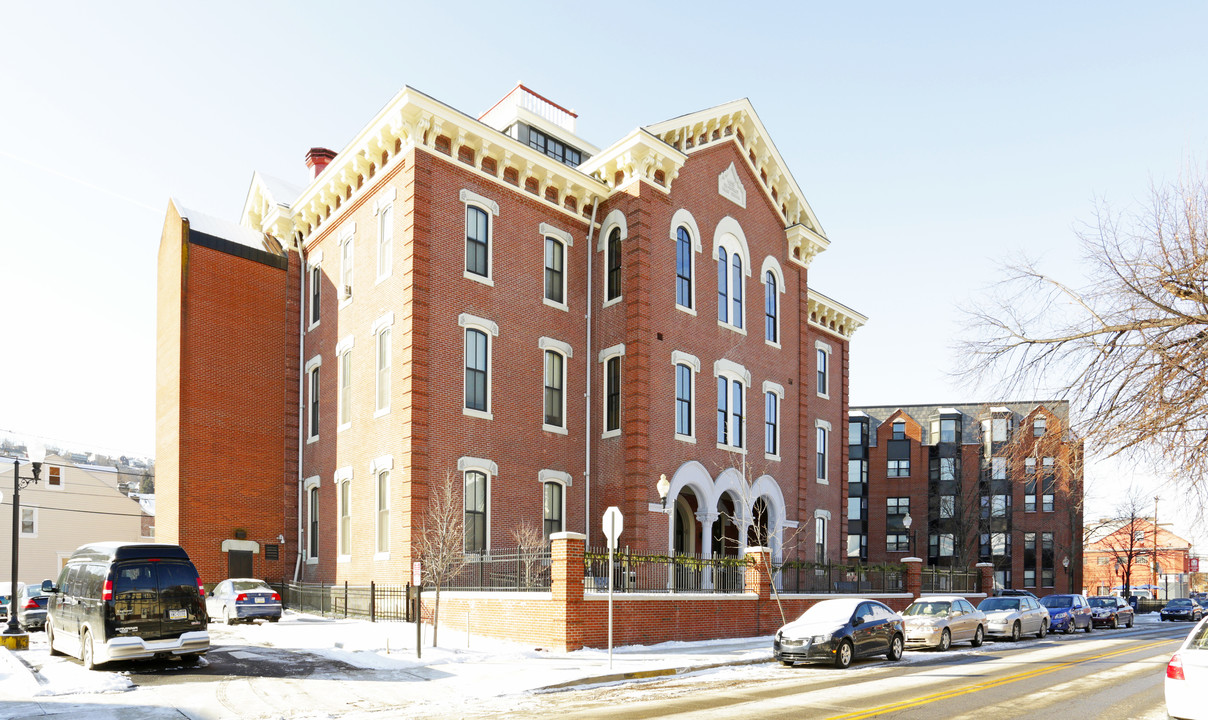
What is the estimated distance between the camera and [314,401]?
3189cm

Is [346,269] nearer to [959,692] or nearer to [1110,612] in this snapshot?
[959,692]

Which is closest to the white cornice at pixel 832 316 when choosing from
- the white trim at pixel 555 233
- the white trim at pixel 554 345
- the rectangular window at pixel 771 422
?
the rectangular window at pixel 771 422

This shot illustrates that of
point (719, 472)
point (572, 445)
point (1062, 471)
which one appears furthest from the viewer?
point (719, 472)

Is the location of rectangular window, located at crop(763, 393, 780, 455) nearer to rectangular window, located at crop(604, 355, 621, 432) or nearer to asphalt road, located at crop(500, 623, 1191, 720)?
rectangular window, located at crop(604, 355, 621, 432)

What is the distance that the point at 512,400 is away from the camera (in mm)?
27391

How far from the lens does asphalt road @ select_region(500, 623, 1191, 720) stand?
12.8 m

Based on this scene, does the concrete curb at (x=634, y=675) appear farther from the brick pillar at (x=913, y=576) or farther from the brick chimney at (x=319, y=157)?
the brick chimney at (x=319, y=157)

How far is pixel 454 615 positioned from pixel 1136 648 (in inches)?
733

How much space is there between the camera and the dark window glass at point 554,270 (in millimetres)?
29031

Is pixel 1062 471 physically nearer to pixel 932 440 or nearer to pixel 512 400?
pixel 512 400

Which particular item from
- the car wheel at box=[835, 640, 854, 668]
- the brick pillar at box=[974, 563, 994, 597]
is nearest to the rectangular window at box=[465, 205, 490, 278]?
the car wheel at box=[835, 640, 854, 668]

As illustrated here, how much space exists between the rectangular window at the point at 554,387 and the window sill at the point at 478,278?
299 centimetres

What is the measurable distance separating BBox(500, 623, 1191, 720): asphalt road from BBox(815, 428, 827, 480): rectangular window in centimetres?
1988

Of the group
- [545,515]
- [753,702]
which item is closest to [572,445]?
[545,515]
